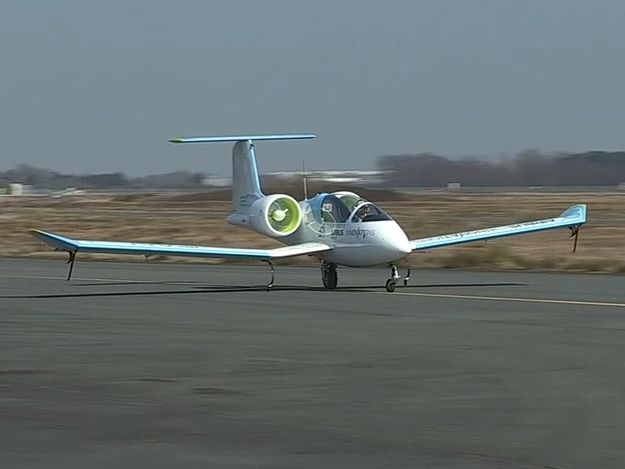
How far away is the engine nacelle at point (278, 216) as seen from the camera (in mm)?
28656

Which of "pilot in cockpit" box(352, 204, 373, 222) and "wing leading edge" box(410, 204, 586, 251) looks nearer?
"pilot in cockpit" box(352, 204, 373, 222)

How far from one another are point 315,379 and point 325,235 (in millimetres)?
14057

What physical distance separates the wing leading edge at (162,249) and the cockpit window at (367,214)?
93cm

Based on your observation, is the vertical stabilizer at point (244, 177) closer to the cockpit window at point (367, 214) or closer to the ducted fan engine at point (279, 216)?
the ducted fan engine at point (279, 216)

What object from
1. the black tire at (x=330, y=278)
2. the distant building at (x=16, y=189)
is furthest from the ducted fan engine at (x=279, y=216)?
the distant building at (x=16, y=189)

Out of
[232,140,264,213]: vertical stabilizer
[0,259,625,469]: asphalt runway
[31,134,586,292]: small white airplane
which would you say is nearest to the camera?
[0,259,625,469]: asphalt runway

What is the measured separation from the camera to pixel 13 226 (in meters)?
65.8

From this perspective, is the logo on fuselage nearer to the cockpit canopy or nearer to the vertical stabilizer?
the cockpit canopy

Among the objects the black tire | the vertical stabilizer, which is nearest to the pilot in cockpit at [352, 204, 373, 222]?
the black tire

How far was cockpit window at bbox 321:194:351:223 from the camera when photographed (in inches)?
1084

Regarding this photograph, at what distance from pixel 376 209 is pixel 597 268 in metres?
9.46

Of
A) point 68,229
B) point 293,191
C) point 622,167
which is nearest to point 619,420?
point 293,191

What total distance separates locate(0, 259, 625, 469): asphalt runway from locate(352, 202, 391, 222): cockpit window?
6.12ft

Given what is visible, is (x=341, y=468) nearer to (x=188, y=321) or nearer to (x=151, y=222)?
(x=188, y=321)
